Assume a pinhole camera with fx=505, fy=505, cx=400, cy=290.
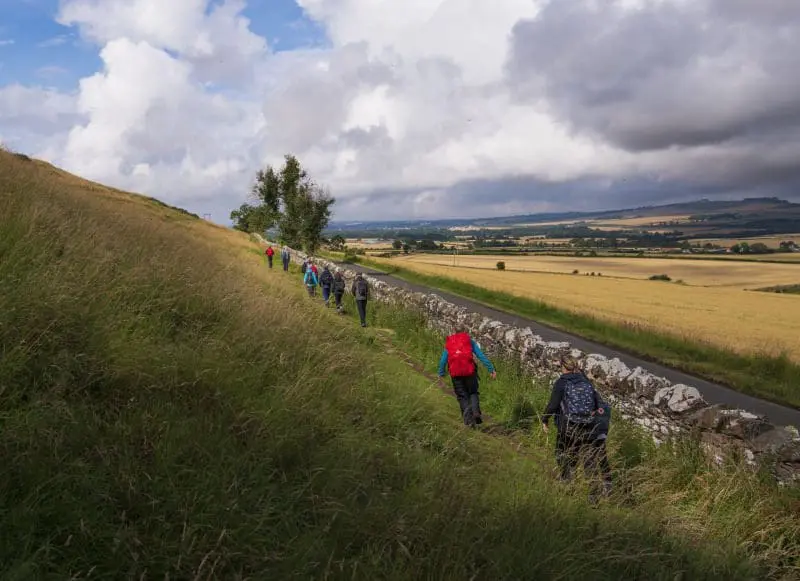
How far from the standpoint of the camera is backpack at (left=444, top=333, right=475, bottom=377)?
25.1 feet

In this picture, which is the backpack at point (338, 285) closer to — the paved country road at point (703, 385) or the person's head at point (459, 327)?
the person's head at point (459, 327)

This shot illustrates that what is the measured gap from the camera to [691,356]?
2053 cm

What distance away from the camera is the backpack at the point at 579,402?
5.77 m

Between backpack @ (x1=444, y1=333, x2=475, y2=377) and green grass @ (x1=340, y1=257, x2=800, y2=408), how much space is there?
42.3ft

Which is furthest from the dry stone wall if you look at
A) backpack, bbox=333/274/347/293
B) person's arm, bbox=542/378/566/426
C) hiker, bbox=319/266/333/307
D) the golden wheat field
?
the golden wheat field

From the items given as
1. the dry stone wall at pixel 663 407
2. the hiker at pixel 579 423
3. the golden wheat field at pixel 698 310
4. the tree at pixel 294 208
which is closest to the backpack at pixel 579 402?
the hiker at pixel 579 423

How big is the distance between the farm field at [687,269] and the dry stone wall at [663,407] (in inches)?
2618

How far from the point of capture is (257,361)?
5.00 m

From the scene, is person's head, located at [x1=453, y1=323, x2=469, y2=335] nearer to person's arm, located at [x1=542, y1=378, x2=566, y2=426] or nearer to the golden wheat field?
person's arm, located at [x1=542, y1=378, x2=566, y2=426]

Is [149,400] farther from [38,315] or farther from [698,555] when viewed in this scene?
[698,555]

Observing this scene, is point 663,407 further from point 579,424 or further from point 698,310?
point 698,310

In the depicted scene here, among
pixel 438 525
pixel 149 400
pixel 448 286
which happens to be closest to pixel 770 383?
pixel 438 525

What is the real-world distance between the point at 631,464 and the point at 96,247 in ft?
25.0

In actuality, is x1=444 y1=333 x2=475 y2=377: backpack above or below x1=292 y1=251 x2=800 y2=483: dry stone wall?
above
